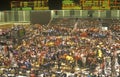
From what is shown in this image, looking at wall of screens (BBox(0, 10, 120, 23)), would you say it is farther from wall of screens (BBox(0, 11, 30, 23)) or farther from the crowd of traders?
the crowd of traders

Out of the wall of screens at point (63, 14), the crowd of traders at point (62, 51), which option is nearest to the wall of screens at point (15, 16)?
the wall of screens at point (63, 14)

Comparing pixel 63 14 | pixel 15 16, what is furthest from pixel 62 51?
pixel 15 16

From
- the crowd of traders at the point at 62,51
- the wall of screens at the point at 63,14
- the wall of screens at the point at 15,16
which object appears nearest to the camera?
the crowd of traders at the point at 62,51

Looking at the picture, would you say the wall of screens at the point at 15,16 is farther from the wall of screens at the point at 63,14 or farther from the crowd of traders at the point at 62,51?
→ the crowd of traders at the point at 62,51

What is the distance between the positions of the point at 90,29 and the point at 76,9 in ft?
1.59

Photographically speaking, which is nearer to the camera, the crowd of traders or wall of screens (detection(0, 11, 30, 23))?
the crowd of traders

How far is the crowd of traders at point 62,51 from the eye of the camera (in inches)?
166

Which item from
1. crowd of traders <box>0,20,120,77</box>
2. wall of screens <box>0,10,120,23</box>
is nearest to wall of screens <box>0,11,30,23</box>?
wall of screens <box>0,10,120,23</box>

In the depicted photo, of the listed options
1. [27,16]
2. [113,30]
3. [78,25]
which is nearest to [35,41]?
[27,16]

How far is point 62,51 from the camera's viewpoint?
4438 mm

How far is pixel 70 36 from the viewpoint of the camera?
4.62 meters

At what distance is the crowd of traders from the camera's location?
422 cm

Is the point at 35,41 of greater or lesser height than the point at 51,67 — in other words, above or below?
above

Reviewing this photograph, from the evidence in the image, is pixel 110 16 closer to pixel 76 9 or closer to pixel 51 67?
pixel 76 9
